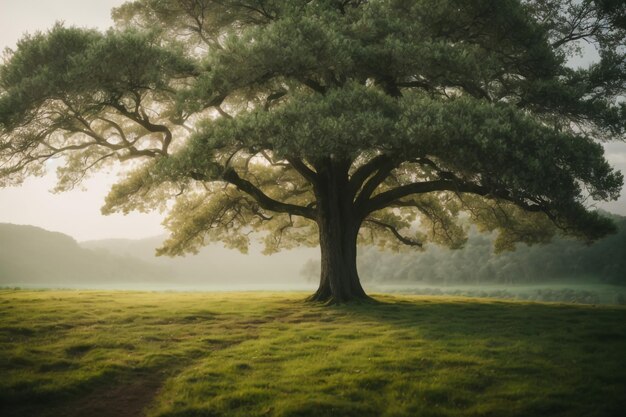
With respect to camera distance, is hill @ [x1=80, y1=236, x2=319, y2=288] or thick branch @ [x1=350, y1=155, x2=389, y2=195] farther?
hill @ [x1=80, y1=236, x2=319, y2=288]

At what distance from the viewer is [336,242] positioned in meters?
20.9

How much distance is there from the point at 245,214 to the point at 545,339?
17.6m

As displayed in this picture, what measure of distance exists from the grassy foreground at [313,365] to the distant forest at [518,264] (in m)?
64.9

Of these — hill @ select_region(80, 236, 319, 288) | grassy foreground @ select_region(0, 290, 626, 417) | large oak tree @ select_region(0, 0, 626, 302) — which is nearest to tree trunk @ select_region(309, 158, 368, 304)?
large oak tree @ select_region(0, 0, 626, 302)

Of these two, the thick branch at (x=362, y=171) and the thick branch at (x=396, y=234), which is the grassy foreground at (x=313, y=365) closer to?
the thick branch at (x=362, y=171)

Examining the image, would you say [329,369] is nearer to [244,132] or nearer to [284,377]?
[284,377]

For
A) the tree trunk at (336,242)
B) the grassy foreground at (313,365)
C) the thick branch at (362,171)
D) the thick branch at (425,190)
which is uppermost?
the thick branch at (362,171)

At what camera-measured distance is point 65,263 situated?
127188 millimetres

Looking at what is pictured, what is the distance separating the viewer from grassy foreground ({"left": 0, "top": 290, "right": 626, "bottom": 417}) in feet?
25.9

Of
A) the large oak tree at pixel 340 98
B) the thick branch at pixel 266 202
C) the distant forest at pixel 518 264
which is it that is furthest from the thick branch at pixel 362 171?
the distant forest at pixel 518 264

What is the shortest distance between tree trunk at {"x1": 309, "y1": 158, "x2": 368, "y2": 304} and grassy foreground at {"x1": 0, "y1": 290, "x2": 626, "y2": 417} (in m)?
3.81

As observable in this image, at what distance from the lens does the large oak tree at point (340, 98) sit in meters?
13.8

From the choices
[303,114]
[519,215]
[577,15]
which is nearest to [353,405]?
[303,114]

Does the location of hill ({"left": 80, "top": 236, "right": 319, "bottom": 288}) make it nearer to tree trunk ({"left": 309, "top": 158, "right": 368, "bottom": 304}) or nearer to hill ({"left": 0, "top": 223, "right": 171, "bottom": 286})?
hill ({"left": 0, "top": 223, "right": 171, "bottom": 286})
